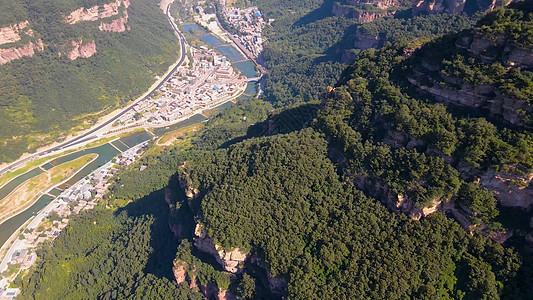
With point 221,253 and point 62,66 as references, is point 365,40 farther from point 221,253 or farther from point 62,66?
point 62,66

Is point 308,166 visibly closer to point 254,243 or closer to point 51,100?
point 254,243

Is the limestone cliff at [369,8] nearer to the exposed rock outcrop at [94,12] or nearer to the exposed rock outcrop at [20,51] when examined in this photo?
the exposed rock outcrop at [94,12]

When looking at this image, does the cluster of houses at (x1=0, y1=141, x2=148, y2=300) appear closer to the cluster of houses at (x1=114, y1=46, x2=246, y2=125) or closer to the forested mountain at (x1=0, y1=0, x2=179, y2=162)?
the cluster of houses at (x1=114, y1=46, x2=246, y2=125)

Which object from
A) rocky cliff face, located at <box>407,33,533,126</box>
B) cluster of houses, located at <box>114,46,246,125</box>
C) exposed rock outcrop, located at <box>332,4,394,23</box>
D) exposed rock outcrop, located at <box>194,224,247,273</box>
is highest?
rocky cliff face, located at <box>407,33,533,126</box>

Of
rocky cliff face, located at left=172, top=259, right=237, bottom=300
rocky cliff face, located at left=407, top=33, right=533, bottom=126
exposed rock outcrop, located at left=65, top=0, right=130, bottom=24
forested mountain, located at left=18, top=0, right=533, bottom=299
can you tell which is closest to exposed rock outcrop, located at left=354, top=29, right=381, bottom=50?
forested mountain, located at left=18, top=0, right=533, bottom=299

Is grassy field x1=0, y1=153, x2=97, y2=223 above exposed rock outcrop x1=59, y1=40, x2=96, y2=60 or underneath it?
underneath

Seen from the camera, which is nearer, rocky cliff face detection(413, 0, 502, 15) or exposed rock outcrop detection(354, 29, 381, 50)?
rocky cliff face detection(413, 0, 502, 15)
